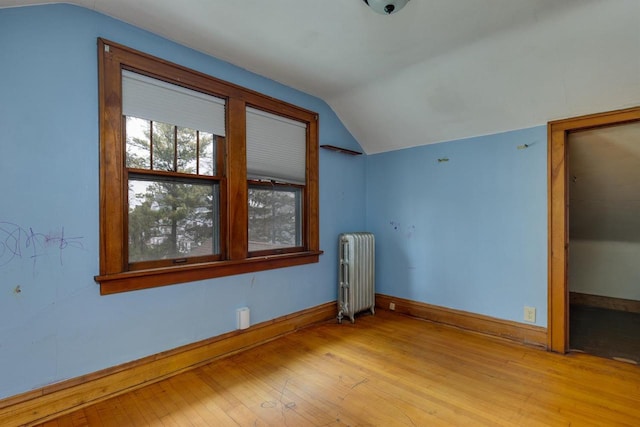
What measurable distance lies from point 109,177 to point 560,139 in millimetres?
3424

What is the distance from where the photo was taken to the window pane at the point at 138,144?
6.73 ft

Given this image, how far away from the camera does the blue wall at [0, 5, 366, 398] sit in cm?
161

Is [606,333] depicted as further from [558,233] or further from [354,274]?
[354,274]

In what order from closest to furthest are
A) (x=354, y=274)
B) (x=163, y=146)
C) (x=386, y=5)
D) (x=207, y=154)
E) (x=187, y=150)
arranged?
1. (x=386, y=5)
2. (x=163, y=146)
3. (x=187, y=150)
4. (x=207, y=154)
5. (x=354, y=274)

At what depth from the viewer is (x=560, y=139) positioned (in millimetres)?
2498

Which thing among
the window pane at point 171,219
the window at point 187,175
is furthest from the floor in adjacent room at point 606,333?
the window pane at point 171,219

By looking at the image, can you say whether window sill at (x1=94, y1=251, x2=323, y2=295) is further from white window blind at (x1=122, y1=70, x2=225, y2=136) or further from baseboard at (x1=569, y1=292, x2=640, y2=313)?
baseboard at (x1=569, y1=292, x2=640, y2=313)

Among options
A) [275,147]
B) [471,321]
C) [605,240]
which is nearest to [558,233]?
[471,321]

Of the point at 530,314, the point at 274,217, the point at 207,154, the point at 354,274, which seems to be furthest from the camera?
the point at 354,274

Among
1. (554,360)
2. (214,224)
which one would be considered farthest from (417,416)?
(214,224)

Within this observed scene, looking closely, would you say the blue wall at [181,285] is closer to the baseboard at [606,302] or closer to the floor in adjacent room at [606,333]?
the floor in adjacent room at [606,333]

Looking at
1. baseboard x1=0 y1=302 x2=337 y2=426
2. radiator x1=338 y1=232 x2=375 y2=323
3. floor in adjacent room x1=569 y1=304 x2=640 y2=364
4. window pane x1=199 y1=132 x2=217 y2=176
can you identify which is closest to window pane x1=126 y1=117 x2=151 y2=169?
window pane x1=199 y1=132 x2=217 y2=176

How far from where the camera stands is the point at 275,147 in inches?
115

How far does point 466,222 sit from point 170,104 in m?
2.88
